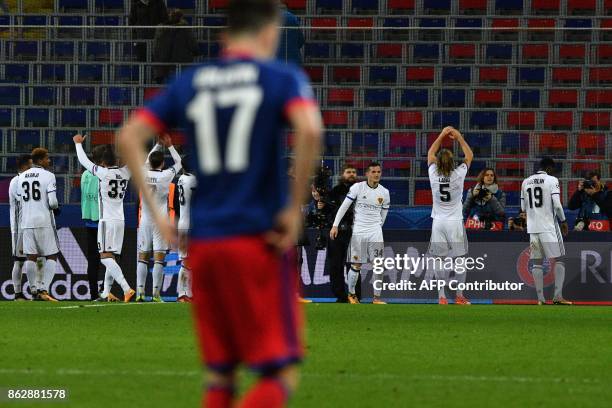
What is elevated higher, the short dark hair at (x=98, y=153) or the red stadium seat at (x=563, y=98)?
the red stadium seat at (x=563, y=98)

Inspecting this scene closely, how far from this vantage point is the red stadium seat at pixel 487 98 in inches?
849

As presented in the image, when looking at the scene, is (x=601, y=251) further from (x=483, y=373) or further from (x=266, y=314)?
(x=266, y=314)

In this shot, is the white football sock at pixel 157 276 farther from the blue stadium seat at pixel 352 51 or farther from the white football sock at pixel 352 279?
the blue stadium seat at pixel 352 51

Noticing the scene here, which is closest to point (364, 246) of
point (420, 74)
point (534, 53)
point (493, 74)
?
point (420, 74)

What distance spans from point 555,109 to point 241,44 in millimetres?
18105

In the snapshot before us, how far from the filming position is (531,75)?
21.9m

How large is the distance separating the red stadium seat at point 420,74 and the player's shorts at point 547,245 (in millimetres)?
4015

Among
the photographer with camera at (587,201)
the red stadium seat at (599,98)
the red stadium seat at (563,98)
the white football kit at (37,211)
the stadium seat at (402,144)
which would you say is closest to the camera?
the white football kit at (37,211)

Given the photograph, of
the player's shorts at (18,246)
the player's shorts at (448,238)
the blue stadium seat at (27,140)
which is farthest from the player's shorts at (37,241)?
the player's shorts at (448,238)

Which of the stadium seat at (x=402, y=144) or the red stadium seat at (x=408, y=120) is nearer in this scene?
the stadium seat at (x=402, y=144)

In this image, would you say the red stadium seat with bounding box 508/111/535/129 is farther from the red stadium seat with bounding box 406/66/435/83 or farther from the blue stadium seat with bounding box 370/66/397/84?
the blue stadium seat with bounding box 370/66/397/84

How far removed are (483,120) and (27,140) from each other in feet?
24.8

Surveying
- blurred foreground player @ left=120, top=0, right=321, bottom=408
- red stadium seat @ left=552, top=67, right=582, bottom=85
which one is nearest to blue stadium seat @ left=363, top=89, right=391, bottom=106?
red stadium seat @ left=552, top=67, right=582, bottom=85

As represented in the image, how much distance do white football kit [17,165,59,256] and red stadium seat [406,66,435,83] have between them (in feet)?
21.1
